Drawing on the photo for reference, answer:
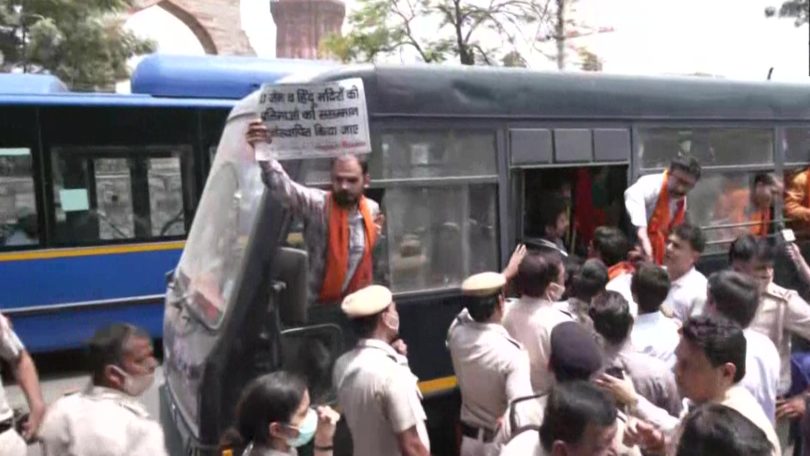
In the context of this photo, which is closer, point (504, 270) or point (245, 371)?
point (245, 371)

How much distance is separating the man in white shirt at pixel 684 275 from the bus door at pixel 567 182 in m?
0.78

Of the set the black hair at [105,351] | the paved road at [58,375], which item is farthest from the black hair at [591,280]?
the paved road at [58,375]

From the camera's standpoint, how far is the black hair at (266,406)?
9.10 ft

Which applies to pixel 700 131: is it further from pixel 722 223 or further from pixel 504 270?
pixel 504 270

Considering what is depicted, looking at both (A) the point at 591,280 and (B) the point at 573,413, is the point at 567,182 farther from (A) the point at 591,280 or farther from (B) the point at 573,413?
(B) the point at 573,413

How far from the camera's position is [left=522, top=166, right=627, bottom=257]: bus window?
5742mm

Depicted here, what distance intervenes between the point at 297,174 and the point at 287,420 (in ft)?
5.88

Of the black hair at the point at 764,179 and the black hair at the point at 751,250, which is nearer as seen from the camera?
the black hair at the point at 751,250

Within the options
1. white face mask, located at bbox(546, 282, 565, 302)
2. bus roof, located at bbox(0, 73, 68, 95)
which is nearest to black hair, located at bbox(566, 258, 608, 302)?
white face mask, located at bbox(546, 282, 565, 302)

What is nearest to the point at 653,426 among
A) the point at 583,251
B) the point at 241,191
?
the point at 241,191

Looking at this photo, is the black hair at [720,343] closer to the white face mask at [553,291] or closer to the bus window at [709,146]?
the white face mask at [553,291]

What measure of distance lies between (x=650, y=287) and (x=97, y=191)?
5824 millimetres

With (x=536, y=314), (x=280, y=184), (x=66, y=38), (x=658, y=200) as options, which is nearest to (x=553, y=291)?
(x=536, y=314)

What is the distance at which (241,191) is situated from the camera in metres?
4.56
